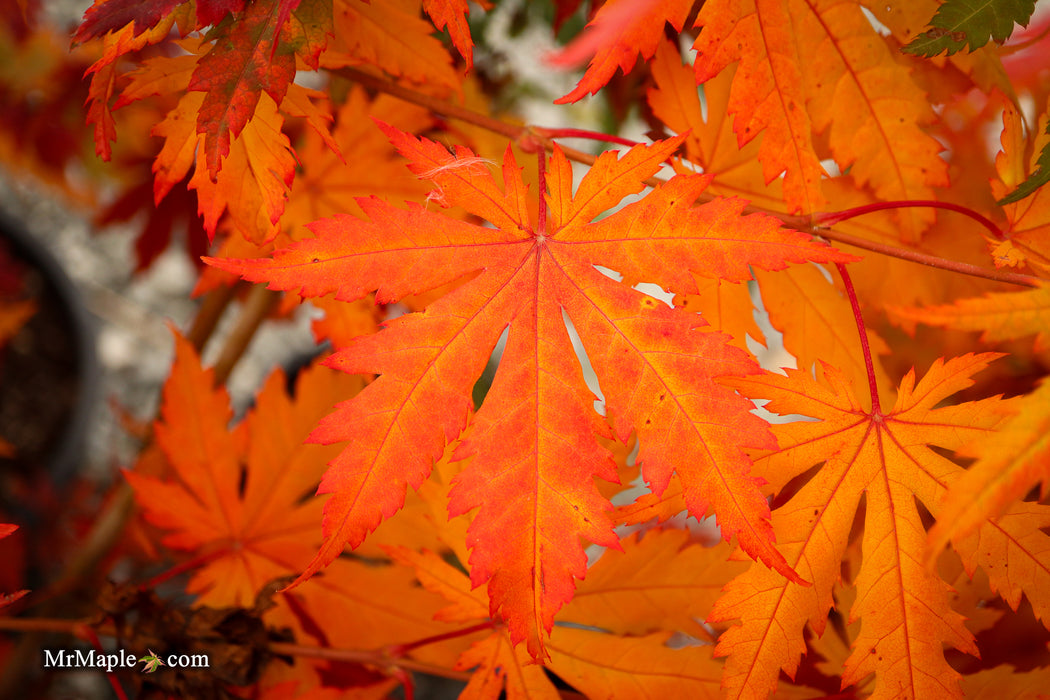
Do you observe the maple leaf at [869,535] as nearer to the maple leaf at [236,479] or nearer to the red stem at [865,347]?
the red stem at [865,347]

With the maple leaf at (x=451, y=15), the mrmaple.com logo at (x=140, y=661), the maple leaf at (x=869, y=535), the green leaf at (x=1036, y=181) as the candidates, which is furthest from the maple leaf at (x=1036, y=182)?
the mrmaple.com logo at (x=140, y=661)

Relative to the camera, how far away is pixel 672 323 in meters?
0.41

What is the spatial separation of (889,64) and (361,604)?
0.66 metres

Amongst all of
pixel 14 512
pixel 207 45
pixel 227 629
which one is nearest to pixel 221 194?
pixel 207 45

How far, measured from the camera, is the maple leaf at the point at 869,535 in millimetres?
432

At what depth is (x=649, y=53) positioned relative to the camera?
1.41 feet

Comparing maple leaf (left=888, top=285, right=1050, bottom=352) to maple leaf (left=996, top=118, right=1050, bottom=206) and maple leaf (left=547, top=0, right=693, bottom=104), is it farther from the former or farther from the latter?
maple leaf (left=547, top=0, right=693, bottom=104)

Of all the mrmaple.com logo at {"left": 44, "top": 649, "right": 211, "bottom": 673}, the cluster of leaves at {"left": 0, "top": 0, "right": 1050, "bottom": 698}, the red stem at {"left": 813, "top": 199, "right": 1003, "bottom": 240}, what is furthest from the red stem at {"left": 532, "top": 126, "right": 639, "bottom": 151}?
the mrmaple.com logo at {"left": 44, "top": 649, "right": 211, "bottom": 673}

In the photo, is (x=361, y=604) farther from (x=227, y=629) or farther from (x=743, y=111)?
(x=743, y=111)

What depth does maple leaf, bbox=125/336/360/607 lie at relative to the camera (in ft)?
2.26

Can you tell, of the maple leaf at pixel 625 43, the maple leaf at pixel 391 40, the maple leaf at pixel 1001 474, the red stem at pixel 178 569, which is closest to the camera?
the maple leaf at pixel 1001 474

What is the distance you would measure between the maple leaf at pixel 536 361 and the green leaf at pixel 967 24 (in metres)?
0.16

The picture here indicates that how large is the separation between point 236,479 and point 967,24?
2.39 feet

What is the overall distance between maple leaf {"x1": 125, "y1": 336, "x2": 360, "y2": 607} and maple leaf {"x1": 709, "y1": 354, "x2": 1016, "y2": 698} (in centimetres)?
43
